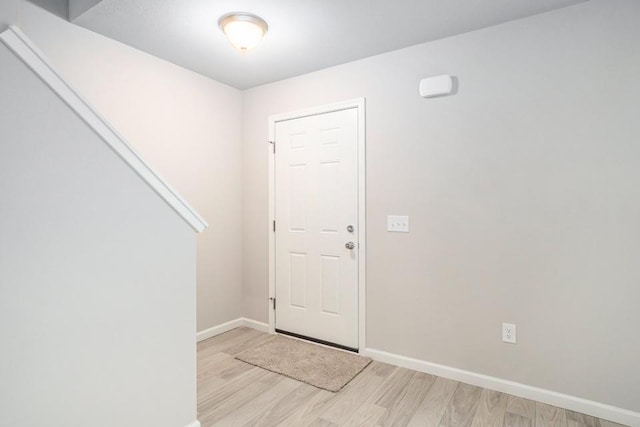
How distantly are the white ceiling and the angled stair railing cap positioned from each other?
1.09m

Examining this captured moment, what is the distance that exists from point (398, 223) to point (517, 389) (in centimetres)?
135

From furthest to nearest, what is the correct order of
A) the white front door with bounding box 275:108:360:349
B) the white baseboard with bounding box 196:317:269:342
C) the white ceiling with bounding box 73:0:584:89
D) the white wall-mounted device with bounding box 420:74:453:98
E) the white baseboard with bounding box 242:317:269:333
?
1. the white baseboard with bounding box 242:317:269:333
2. the white baseboard with bounding box 196:317:269:342
3. the white front door with bounding box 275:108:360:349
4. the white wall-mounted device with bounding box 420:74:453:98
5. the white ceiling with bounding box 73:0:584:89

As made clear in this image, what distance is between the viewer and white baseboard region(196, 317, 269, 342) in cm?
324

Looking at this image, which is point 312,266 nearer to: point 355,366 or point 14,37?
point 355,366

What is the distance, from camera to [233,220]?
356cm

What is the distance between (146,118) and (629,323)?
11.7 ft

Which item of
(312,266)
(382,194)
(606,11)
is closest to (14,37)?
(382,194)

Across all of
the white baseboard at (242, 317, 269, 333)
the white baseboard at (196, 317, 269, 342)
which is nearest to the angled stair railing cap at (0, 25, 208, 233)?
the white baseboard at (196, 317, 269, 342)

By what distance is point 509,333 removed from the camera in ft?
7.58

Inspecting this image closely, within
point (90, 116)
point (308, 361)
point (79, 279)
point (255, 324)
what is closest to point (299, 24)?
point (90, 116)

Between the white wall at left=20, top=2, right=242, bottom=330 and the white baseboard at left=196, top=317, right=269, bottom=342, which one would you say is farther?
the white baseboard at left=196, top=317, right=269, bottom=342

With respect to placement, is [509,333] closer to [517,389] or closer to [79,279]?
[517,389]

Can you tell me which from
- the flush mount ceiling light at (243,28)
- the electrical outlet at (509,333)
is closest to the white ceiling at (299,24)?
the flush mount ceiling light at (243,28)

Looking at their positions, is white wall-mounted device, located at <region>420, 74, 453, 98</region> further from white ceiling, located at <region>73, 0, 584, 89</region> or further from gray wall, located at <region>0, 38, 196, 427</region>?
gray wall, located at <region>0, 38, 196, 427</region>
